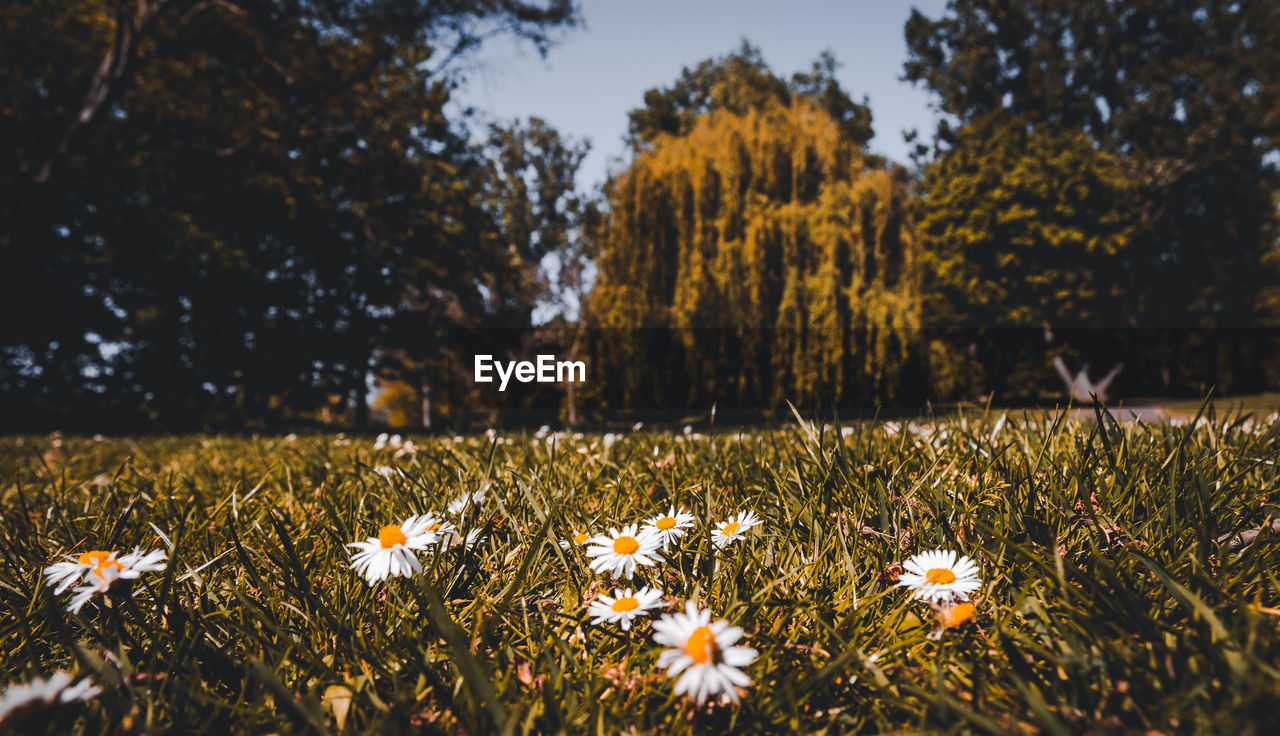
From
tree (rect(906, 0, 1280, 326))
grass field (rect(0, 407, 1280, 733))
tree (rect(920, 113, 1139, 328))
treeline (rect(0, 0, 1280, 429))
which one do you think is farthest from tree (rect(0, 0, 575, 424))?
tree (rect(906, 0, 1280, 326))

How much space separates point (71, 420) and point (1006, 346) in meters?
28.4

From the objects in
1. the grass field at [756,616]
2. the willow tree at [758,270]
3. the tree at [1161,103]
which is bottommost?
the grass field at [756,616]

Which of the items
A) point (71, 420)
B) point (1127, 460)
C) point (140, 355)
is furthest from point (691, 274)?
point (140, 355)

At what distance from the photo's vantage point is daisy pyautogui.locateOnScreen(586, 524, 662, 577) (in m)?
0.90

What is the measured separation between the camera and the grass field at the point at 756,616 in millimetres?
631

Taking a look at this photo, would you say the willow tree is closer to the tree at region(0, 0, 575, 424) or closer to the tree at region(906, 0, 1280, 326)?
the tree at region(0, 0, 575, 424)

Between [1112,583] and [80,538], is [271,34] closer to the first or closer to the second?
[80,538]

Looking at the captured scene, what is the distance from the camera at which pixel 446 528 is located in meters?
1.06

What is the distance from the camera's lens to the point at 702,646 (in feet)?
2.06

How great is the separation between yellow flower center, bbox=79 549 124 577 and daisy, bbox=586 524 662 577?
70 cm

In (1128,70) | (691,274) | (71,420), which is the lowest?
A: (71,420)

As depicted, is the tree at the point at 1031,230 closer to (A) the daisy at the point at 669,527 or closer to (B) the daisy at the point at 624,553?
(A) the daisy at the point at 669,527

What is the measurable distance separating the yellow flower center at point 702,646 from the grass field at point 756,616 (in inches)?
2.5

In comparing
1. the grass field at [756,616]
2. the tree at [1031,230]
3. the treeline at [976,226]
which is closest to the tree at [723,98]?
the treeline at [976,226]
